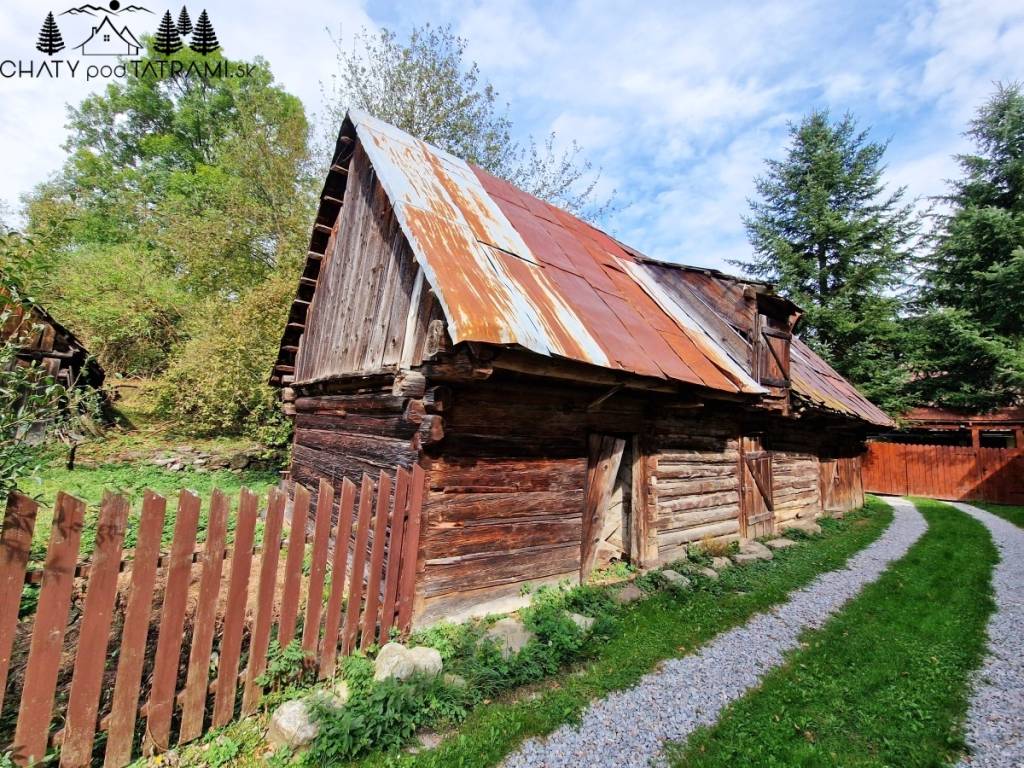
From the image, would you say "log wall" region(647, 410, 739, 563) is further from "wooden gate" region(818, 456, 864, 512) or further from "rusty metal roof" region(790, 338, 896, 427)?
"wooden gate" region(818, 456, 864, 512)

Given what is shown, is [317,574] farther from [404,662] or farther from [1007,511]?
[1007,511]

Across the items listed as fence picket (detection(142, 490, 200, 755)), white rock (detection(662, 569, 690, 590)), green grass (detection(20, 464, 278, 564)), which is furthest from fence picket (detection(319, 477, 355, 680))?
green grass (detection(20, 464, 278, 564))

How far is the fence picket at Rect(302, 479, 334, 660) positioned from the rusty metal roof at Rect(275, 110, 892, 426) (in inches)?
69.3

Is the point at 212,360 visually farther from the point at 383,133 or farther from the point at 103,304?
the point at 383,133

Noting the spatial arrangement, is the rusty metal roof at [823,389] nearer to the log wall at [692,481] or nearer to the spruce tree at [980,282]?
the log wall at [692,481]

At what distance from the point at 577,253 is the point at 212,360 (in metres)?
12.7

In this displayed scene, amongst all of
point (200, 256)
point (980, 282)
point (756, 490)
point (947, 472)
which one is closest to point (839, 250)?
point (980, 282)

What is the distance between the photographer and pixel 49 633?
2.50 m

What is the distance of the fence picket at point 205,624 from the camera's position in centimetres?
304

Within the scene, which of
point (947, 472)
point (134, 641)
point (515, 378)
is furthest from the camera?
point (947, 472)

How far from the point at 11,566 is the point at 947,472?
26.8 meters

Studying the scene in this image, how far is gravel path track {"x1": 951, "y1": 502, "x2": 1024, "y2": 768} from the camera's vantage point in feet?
11.0

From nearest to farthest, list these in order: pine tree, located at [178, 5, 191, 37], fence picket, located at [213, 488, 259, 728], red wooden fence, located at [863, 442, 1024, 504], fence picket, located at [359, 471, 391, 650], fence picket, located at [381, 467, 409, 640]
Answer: fence picket, located at [213, 488, 259, 728] → fence picket, located at [359, 471, 391, 650] → fence picket, located at [381, 467, 409, 640] → pine tree, located at [178, 5, 191, 37] → red wooden fence, located at [863, 442, 1024, 504]

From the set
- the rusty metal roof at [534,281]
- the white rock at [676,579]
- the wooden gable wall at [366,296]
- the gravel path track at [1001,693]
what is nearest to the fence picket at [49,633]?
the rusty metal roof at [534,281]
